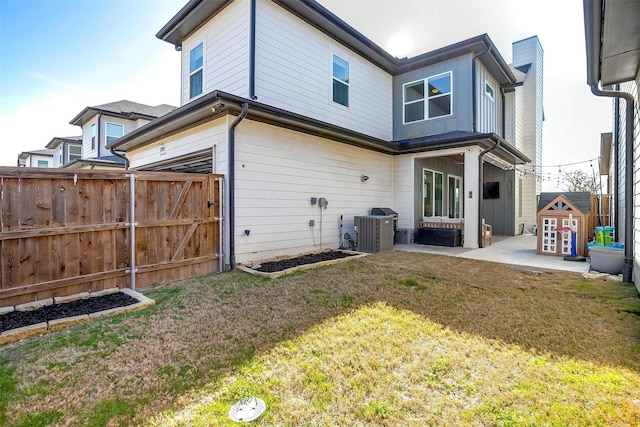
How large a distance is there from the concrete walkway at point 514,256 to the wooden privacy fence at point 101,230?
17.5ft

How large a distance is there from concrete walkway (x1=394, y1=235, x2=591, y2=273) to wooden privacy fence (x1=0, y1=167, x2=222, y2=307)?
533 centimetres

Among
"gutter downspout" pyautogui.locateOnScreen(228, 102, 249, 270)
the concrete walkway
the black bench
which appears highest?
"gutter downspout" pyautogui.locateOnScreen(228, 102, 249, 270)

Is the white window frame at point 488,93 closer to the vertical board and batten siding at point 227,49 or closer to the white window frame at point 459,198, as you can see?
the white window frame at point 459,198

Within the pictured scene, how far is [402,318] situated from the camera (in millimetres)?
3352

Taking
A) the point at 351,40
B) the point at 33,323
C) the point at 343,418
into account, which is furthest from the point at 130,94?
the point at 343,418

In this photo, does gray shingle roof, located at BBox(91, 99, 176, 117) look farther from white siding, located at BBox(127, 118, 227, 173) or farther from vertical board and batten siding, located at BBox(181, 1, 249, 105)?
vertical board and batten siding, located at BBox(181, 1, 249, 105)

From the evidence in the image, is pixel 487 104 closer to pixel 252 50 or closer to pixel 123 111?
pixel 252 50

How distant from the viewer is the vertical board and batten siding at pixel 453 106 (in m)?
9.09

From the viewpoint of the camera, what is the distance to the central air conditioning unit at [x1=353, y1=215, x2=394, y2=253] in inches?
302

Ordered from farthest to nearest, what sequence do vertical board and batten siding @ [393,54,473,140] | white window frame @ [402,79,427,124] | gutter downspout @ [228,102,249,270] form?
white window frame @ [402,79,427,124], vertical board and batten siding @ [393,54,473,140], gutter downspout @ [228,102,249,270]

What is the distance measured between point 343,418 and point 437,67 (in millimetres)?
10415

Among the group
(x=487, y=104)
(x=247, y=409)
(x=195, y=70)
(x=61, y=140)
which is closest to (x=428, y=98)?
(x=487, y=104)

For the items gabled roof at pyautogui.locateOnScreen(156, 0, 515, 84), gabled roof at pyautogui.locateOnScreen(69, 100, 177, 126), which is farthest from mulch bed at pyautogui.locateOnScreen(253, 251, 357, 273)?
gabled roof at pyautogui.locateOnScreen(69, 100, 177, 126)

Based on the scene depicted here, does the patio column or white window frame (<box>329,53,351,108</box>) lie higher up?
white window frame (<box>329,53,351,108</box>)
